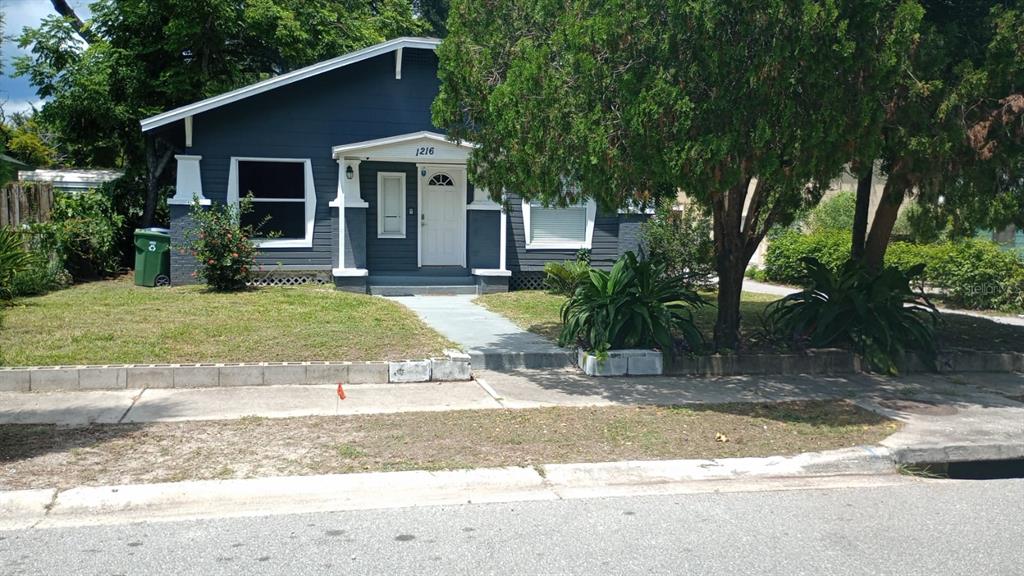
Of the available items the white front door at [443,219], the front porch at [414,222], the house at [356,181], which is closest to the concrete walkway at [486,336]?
the front porch at [414,222]

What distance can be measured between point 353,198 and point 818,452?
439 inches

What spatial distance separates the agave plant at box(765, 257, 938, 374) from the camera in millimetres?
10102

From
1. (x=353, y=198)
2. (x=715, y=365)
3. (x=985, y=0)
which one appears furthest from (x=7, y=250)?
(x=985, y=0)

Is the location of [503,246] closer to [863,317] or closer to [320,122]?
[320,122]

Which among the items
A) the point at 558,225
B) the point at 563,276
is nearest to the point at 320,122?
the point at 558,225

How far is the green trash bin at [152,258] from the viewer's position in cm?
1553

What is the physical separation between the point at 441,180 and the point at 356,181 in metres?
1.83

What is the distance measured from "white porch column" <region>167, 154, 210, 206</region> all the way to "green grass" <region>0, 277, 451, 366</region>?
2.29 meters

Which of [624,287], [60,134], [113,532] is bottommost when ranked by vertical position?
[113,532]

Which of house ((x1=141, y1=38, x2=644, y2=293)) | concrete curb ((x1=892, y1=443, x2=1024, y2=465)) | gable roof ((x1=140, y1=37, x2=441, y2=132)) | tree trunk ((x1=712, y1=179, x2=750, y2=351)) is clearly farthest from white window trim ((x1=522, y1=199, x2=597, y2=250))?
concrete curb ((x1=892, y1=443, x2=1024, y2=465))

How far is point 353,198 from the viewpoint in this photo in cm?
1606

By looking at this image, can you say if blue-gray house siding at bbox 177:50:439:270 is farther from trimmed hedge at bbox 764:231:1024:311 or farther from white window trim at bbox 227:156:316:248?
trimmed hedge at bbox 764:231:1024:311

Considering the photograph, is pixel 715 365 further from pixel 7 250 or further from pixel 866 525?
pixel 7 250

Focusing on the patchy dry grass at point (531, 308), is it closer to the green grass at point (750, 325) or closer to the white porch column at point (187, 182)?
the green grass at point (750, 325)
